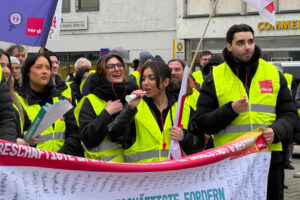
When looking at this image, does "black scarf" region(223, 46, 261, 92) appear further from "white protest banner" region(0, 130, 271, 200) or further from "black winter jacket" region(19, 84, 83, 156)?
"black winter jacket" region(19, 84, 83, 156)

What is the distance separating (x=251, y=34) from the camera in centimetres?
505

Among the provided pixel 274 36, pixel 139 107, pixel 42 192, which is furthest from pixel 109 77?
pixel 274 36

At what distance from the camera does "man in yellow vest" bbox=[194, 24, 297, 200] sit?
4902 millimetres

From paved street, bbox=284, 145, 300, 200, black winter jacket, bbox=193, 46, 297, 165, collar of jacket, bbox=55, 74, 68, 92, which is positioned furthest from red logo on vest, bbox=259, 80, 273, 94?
paved street, bbox=284, 145, 300, 200

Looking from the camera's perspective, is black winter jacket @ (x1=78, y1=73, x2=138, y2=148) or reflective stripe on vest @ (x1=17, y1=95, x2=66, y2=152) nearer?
black winter jacket @ (x1=78, y1=73, x2=138, y2=148)

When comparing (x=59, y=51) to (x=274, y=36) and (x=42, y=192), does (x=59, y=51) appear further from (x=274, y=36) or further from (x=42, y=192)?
(x=42, y=192)

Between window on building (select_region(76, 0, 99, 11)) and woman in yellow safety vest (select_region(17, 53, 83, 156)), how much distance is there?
68.8 feet

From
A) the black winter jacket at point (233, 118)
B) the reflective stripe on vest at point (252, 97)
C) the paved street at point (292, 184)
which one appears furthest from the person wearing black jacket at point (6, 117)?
the paved street at point (292, 184)

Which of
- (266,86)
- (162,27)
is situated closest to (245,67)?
(266,86)

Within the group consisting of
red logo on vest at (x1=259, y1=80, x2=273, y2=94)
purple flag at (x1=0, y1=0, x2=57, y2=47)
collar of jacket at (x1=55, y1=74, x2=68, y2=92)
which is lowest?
collar of jacket at (x1=55, y1=74, x2=68, y2=92)

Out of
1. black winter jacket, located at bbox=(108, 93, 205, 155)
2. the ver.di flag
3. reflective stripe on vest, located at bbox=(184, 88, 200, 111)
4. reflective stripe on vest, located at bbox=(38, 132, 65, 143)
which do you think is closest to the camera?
black winter jacket, located at bbox=(108, 93, 205, 155)

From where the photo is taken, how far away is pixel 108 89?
507 centimetres

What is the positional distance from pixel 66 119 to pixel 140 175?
1760 millimetres

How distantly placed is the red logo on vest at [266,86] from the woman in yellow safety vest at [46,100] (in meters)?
1.70
